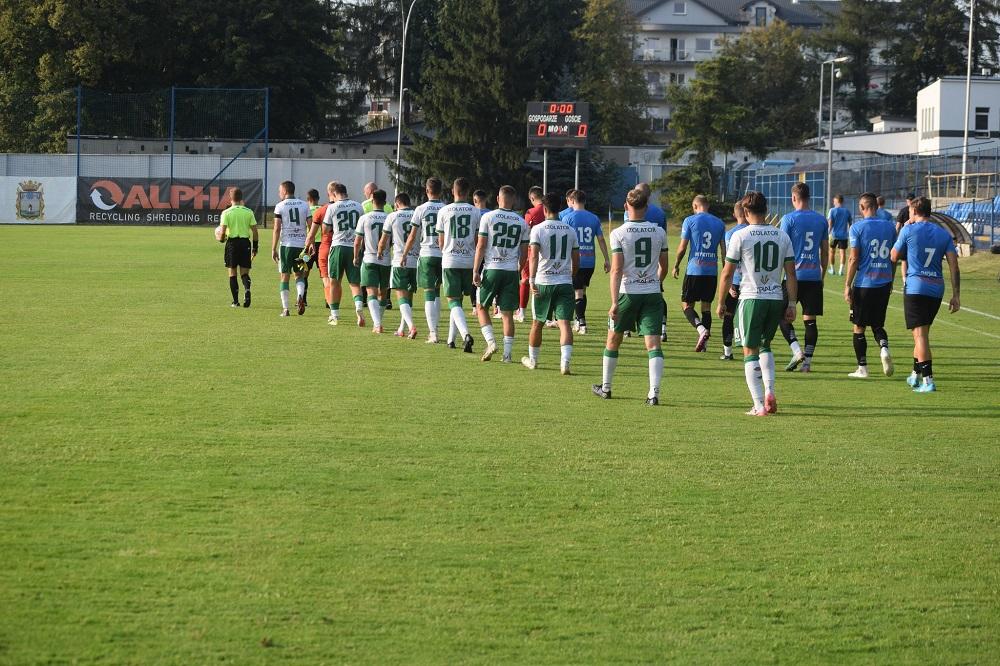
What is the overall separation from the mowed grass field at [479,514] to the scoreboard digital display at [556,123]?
115 ft

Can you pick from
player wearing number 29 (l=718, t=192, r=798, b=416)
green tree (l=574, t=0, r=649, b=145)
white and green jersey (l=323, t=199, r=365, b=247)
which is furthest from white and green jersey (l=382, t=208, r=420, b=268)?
green tree (l=574, t=0, r=649, b=145)

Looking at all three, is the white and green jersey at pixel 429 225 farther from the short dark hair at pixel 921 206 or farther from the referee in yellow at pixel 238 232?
the short dark hair at pixel 921 206

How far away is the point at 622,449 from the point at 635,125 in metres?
79.7

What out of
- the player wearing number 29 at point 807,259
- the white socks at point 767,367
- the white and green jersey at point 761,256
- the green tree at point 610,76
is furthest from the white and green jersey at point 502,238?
the green tree at point 610,76

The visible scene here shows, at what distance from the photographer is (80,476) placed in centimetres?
803

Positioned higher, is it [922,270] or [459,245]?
[459,245]

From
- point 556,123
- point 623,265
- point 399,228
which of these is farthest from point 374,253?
point 556,123

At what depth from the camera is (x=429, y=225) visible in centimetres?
1582

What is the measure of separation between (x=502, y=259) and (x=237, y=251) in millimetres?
6986

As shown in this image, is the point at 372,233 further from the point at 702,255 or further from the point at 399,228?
the point at 702,255

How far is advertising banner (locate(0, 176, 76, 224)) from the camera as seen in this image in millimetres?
53000

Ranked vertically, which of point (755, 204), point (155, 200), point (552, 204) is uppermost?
point (155, 200)

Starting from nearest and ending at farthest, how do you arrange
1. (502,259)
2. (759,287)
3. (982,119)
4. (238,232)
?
(759,287)
(502,259)
(238,232)
(982,119)

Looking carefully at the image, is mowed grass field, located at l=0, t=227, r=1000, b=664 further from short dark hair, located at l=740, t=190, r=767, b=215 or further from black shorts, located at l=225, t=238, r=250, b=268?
black shorts, located at l=225, t=238, r=250, b=268
